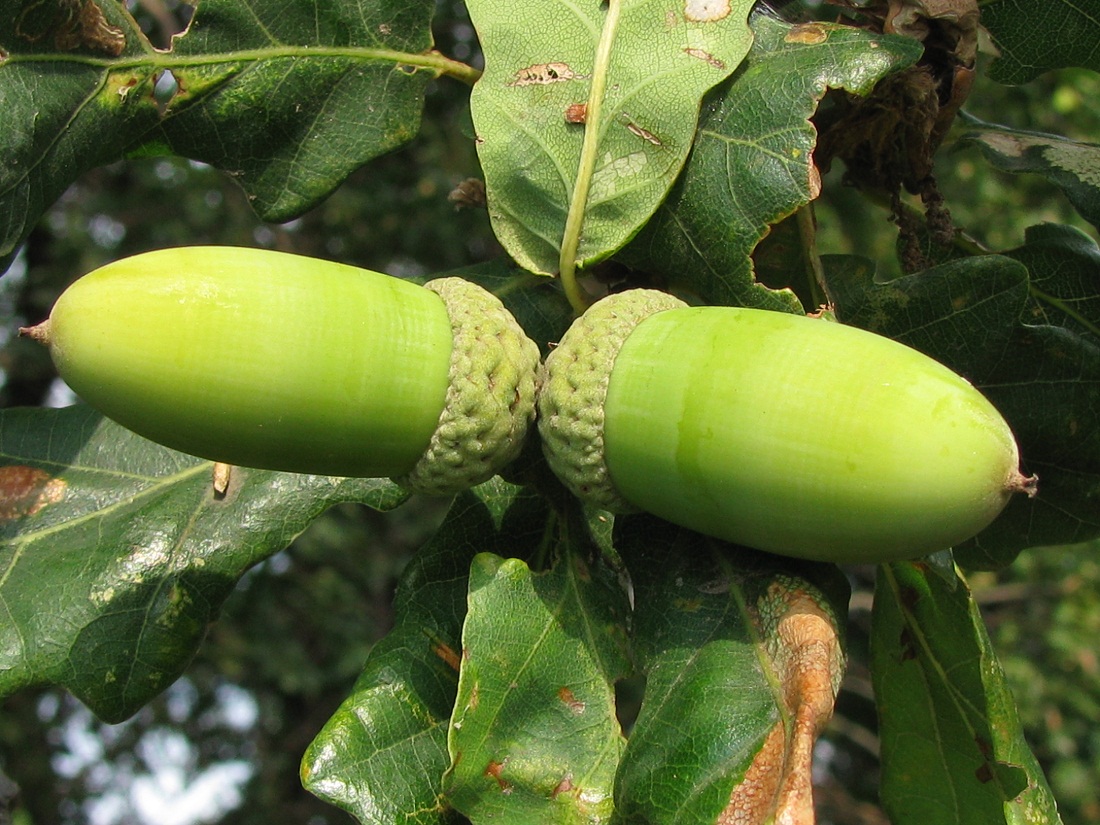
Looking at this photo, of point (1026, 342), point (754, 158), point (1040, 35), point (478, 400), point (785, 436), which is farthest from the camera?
point (1040, 35)

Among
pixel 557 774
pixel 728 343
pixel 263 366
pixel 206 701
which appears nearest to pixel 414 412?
pixel 263 366

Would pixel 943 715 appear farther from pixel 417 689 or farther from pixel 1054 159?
pixel 1054 159

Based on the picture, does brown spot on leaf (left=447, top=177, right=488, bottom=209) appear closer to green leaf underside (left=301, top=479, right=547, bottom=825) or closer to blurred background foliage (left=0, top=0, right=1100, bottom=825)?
green leaf underside (left=301, top=479, right=547, bottom=825)

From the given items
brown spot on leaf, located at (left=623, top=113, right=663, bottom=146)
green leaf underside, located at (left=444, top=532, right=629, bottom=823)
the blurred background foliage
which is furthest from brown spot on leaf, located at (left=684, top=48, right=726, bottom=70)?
the blurred background foliage

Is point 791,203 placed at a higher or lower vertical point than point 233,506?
higher

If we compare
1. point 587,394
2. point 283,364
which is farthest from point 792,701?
point 283,364

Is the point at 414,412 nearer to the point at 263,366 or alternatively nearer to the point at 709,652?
the point at 263,366
